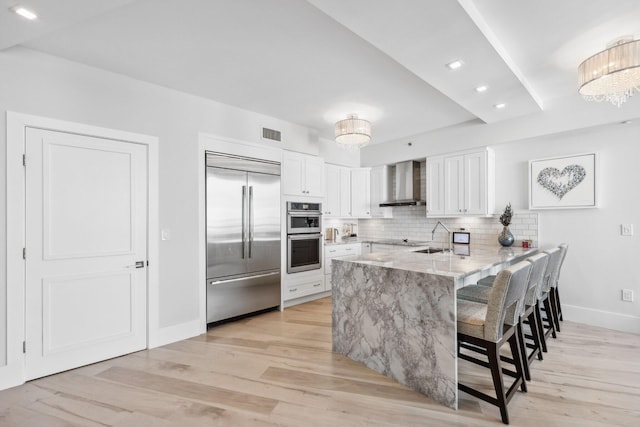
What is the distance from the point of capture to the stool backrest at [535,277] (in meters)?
2.36

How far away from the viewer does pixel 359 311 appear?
2752 millimetres

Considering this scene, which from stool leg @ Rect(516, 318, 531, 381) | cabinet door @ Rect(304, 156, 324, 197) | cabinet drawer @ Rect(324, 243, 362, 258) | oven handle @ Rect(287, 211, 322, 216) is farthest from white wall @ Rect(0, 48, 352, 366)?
stool leg @ Rect(516, 318, 531, 381)

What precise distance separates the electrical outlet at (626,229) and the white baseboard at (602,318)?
933 millimetres

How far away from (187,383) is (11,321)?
57.7 inches

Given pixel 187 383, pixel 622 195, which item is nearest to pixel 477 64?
pixel 622 195

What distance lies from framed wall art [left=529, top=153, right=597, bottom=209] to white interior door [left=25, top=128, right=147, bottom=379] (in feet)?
15.7

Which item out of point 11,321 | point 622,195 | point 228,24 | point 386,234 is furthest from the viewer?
point 386,234

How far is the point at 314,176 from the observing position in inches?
194

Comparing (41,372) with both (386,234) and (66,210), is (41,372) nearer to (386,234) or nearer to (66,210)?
(66,210)

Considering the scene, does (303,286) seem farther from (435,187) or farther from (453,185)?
(453,185)

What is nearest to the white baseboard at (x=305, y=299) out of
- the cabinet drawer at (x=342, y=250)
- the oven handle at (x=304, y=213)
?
the cabinet drawer at (x=342, y=250)

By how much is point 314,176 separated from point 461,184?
7.39 ft

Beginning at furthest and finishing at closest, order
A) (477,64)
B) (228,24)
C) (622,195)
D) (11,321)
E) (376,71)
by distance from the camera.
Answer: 1. (622,195)
2. (376,71)
3. (477,64)
4. (11,321)
5. (228,24)

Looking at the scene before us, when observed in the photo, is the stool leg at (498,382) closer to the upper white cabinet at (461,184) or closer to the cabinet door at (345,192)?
the upper white cabinet at (461,184)
